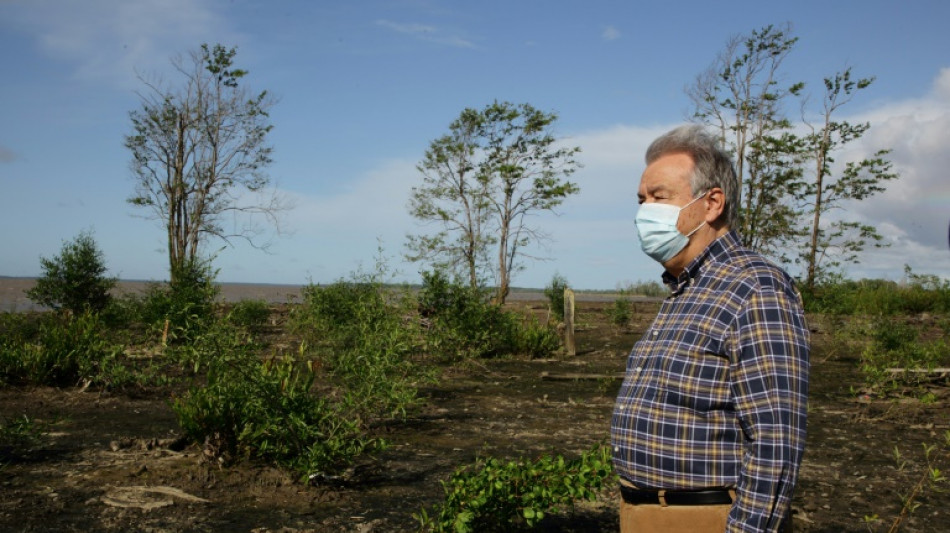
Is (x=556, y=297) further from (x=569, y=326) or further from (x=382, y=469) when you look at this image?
(x=382, y=469)

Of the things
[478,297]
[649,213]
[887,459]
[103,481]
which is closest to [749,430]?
[649,213]

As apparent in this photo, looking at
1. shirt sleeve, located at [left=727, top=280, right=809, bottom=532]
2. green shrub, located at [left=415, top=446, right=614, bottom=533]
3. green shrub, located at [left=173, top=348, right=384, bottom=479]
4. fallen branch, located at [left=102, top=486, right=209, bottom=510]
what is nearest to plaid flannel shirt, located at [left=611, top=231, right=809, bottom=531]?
shirt sleeve, located at [left=727, top=280, right=809, bottom=532]

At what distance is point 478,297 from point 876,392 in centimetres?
680

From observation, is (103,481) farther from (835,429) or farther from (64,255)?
(64,255)

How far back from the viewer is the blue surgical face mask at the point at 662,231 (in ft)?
7.34

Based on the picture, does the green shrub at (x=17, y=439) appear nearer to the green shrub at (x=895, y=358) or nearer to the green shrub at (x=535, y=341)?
the green shrub at (x=895, y=358)

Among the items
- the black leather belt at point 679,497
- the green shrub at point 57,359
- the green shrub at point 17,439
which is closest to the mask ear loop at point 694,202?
the black leather belt at point 679,497

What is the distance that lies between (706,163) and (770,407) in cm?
74

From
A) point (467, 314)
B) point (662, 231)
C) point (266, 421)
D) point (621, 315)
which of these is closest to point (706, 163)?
point (662, 231)

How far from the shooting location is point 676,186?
2234mm

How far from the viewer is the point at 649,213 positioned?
2287mm

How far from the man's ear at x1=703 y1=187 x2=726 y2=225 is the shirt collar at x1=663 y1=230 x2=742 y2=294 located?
0.20 ft

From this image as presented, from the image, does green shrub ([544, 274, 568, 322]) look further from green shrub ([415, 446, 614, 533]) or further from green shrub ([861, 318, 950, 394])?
green shrub ([415, 446, 614, 533])

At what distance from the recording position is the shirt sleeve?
1829 mm
